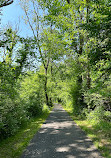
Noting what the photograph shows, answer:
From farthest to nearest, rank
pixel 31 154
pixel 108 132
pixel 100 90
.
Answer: pixel 108 132 → pixel 100 90 → pixel 31 154

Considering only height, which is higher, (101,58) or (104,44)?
(104,44)

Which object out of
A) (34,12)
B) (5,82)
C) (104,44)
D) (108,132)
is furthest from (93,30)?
(34,12)

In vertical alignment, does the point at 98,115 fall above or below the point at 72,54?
below

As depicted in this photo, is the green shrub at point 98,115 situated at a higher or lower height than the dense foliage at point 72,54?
lower

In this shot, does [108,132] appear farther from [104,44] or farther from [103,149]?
[104,44]

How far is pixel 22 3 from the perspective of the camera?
1858cm

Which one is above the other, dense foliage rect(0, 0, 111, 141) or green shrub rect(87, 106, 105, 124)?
dense foliage rect(0, 0, 111, 141)

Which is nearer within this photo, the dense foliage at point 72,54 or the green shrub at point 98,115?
the dense foliage at point 72,54

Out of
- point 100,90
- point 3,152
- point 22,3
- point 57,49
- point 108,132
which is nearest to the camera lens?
point 3,152

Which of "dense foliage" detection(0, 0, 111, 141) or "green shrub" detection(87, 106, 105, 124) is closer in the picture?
"dense foliage" detection(0, 0, 111, 141)

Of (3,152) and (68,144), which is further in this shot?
(68,144)

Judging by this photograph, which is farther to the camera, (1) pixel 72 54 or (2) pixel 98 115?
(1) pixel 72 54

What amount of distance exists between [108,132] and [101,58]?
4212mm

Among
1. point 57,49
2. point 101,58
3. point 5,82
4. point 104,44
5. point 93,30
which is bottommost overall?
point 5,82
